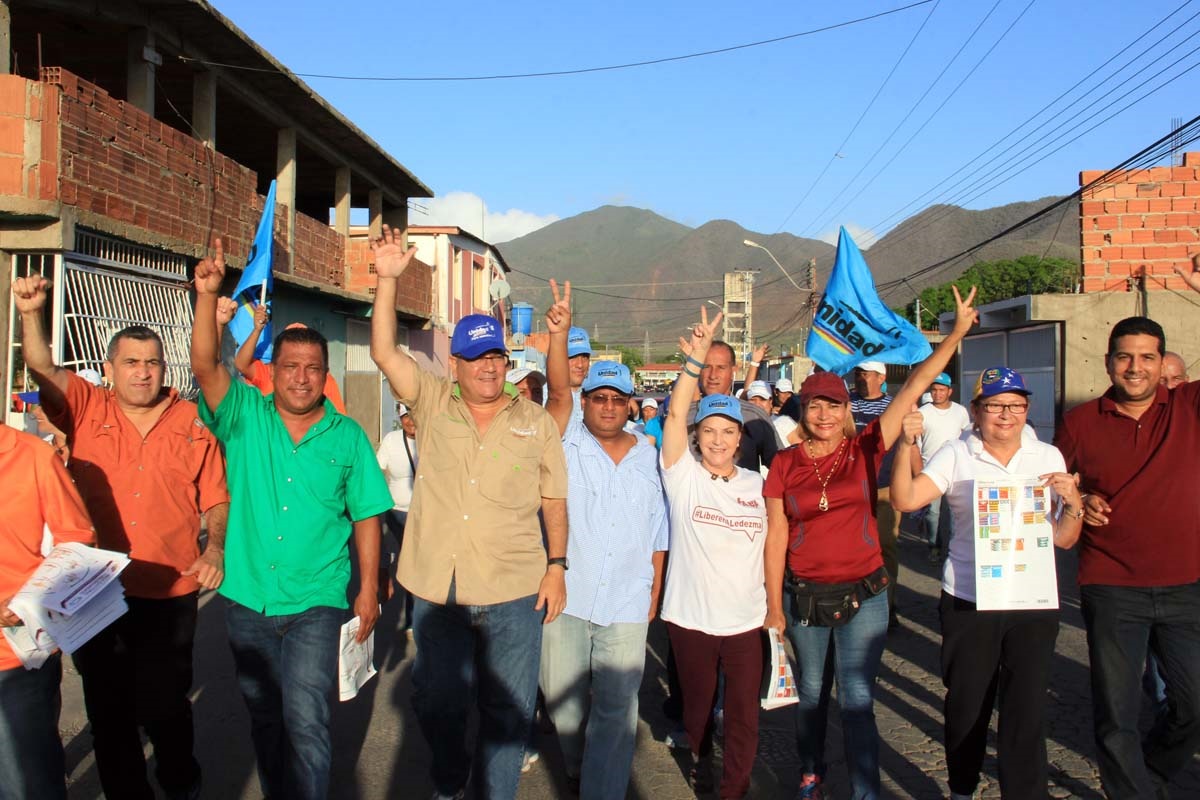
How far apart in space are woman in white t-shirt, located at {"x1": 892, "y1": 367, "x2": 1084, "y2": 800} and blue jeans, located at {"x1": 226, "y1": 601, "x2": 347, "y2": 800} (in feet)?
8.45

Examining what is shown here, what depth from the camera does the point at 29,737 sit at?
322 centimetres

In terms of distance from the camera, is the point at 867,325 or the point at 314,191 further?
the point at 314,191

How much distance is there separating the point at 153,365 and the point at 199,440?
375 millimetres

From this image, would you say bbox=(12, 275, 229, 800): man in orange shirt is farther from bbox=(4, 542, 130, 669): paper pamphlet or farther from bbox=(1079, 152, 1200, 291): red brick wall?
bbox=(1079, 152, 1200, 291): red brick wall

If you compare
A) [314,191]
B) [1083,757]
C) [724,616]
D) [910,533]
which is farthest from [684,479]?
[314,191]

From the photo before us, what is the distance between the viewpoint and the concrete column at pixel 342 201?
1970 centimetres

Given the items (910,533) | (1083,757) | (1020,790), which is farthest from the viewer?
(910,533)

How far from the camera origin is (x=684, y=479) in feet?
14.8

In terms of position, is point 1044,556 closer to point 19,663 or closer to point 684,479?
point 684,479

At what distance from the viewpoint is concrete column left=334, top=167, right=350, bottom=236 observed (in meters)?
19.7

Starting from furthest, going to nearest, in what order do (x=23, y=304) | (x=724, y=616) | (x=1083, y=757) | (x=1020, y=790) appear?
(x=1083, y=757) < (x=724, y=616) < (x=1020, y=790) < (x=23, y=304)

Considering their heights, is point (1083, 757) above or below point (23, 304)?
below

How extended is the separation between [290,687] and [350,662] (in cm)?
25

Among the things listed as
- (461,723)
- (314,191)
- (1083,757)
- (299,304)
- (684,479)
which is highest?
(314,191)
